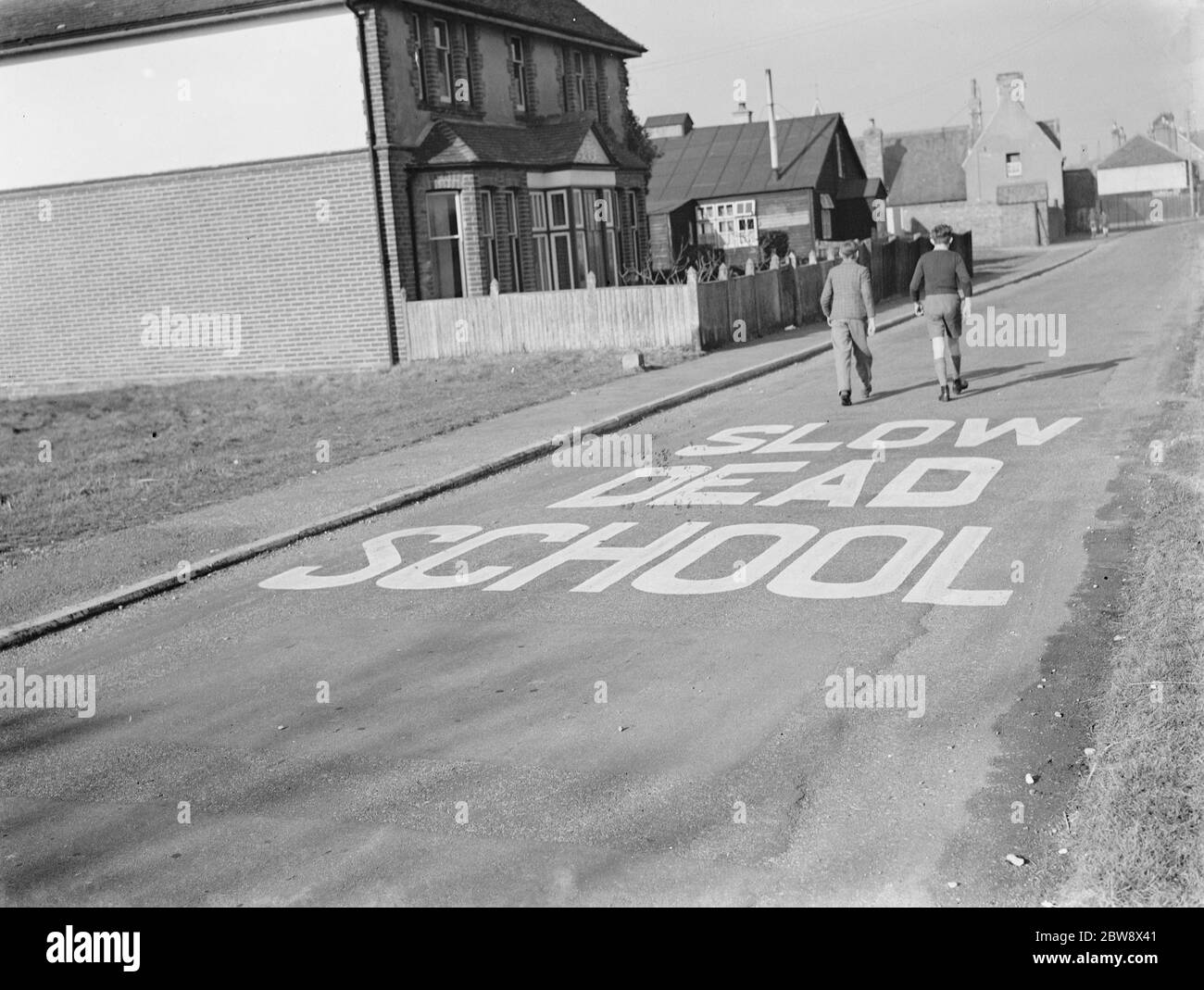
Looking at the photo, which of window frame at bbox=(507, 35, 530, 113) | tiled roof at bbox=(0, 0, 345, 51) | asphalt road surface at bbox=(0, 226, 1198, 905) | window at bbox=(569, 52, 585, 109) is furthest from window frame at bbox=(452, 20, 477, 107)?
asphalt road surface at bbox=(0, 226, 1198, 905)

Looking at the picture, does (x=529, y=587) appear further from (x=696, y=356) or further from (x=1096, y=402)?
(x=696, y=356)

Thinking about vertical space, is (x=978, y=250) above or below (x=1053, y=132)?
below

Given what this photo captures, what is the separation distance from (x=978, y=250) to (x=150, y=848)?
223ft

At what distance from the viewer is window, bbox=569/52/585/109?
36031 mm

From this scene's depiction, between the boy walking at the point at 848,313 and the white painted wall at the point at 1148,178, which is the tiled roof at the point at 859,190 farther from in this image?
the white painted wall at the point at 1148,178

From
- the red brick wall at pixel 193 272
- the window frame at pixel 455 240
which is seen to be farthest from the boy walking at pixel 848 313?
the window frame at pixel 455 240

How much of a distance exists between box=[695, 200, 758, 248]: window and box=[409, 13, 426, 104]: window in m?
29.2

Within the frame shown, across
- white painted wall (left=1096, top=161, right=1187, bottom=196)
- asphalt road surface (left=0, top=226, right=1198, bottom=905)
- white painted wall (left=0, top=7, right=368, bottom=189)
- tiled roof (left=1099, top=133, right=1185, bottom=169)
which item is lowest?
asphalt road surface (left=0, top=226, right=1198, bottom=905)

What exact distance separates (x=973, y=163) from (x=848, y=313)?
3196 inches

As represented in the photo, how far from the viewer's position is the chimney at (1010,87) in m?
91.6

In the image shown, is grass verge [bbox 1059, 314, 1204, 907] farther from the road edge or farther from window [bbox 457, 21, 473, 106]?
window [bbox 457, 21, 473, 106]

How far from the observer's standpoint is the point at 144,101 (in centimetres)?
3009

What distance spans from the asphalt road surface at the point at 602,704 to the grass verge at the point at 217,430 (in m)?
3.21
